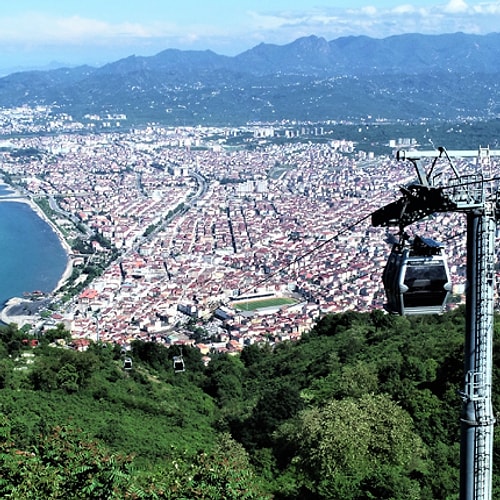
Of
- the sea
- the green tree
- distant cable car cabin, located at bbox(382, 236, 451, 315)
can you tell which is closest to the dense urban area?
distant cable car cabin, located at bbox(382, 236, 451, 315)

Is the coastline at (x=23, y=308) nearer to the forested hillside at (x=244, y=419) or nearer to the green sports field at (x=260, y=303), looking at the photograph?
the green sports field at (x=260, y=303)

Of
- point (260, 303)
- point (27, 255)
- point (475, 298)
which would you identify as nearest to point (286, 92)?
point (27, 255)

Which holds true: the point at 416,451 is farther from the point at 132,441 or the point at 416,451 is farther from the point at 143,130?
the point at 143,130

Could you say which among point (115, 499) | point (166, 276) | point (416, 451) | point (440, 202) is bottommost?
point (166, 276)

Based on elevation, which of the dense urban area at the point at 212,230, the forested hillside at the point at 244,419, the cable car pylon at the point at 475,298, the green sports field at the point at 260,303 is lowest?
the green sports field at the point at 260,303

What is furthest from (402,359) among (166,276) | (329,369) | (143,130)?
(143,130)

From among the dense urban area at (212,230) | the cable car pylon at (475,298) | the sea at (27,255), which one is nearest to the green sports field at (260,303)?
the dense urban area at (212,230)

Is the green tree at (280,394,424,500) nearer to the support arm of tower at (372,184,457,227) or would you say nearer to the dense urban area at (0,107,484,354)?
the dense urban area at (0,107,484,354)
